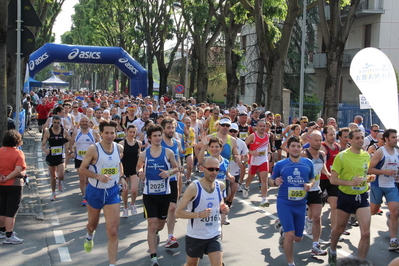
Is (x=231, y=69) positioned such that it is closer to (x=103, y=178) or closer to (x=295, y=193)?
(x=295, y=193)

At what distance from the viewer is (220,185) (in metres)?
5.49

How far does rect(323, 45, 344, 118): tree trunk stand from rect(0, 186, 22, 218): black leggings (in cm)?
1214

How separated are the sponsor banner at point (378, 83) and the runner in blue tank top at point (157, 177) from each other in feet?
12.5

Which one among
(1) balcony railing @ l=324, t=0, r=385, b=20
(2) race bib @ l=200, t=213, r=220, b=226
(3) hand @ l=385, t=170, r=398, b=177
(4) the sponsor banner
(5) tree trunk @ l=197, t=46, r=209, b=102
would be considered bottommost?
(2) race bib @ l=200, t=213, r=220, b=226

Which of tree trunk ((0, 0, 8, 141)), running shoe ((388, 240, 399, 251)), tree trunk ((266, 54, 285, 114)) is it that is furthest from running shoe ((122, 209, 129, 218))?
tree trunk ((266, 54, 285, 114))

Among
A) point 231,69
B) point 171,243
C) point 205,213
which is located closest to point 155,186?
point 171,243

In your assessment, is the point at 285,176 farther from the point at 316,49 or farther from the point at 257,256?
the point at 316,49

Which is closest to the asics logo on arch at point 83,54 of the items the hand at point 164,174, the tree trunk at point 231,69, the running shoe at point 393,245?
the tree trunk at point 231,69

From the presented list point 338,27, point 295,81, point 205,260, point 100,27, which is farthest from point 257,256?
point 100,27

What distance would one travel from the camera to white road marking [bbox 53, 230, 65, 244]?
788 centimetres

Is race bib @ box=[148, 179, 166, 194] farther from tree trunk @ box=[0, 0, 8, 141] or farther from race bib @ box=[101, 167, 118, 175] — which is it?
tree trunk @ box=[0, 0, 8, 141]

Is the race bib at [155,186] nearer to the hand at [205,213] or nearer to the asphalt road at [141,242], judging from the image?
the asphalt road at [141,242]

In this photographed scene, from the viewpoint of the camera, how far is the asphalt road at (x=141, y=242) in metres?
6.99

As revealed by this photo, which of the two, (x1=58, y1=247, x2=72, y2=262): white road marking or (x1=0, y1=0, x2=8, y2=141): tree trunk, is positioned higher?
(x1=0, y1=0, x2=8, y2=141): tree trunk
